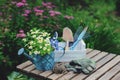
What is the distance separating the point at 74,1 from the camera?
7605mm

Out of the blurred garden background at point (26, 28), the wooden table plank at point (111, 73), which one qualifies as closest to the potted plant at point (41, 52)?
the blurred garden background at point (26, 28)

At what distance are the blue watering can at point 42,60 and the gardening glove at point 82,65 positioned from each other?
20cm

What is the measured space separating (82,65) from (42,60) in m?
0.43

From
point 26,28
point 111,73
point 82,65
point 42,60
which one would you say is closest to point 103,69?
point 111,73

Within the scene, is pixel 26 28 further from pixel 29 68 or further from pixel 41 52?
pixel 41 52

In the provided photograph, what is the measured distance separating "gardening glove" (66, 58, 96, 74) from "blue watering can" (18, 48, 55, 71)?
0.20m

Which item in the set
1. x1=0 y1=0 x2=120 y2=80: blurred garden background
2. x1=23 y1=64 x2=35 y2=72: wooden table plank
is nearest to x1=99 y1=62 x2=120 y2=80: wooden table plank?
x1=23 y1=64 x2=35 y2=72: wooden table plank

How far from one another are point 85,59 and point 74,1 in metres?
3.74

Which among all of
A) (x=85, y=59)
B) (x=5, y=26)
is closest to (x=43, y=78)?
(x=85, y=59)

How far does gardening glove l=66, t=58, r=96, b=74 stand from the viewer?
3880 mm

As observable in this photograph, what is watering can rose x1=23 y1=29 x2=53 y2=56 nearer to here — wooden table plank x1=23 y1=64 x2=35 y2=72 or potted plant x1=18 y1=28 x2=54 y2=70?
potted plant x1=18 y1=28 x2=54 y2=70

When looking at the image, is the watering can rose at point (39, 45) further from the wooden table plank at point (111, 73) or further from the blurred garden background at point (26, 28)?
the wooden table plank at point (111, 73)

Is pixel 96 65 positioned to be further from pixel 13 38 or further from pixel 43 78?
pixel 13 38

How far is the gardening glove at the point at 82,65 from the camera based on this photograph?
3880mm
